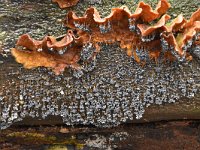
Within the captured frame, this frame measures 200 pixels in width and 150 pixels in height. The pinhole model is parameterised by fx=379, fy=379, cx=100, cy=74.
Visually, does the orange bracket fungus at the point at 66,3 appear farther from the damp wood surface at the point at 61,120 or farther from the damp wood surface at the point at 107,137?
the damp wood surface at the point at 107,137

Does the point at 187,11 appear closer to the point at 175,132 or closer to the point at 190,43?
the point at 190,43

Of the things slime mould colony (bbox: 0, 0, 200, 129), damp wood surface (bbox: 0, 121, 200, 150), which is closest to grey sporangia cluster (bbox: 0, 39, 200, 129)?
slime mould colony (bbox: 0, 0, 200, 129)

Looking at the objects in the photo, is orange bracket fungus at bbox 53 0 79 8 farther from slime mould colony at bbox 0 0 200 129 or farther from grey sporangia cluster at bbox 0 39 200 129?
grey sporangia cluster at bbox 0 39 200 129

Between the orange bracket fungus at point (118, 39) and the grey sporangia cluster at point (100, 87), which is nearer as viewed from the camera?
the orange bracket fungus at point (118, 39)

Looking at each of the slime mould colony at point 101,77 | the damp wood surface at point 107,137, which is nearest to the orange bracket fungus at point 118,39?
the slime mould colony at point 101,77

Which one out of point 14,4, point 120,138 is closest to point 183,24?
point 120,138

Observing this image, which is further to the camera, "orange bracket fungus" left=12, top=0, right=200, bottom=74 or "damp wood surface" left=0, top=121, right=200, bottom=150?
"damp wood surface" left=0, top=121, right=200, bottom=150

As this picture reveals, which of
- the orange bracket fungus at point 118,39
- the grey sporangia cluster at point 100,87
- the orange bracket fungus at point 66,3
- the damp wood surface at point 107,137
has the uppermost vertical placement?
the orange bracket fungus at point 66,3

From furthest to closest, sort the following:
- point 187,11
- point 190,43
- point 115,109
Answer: point 187,11 → point 115,109 → point 190,43
